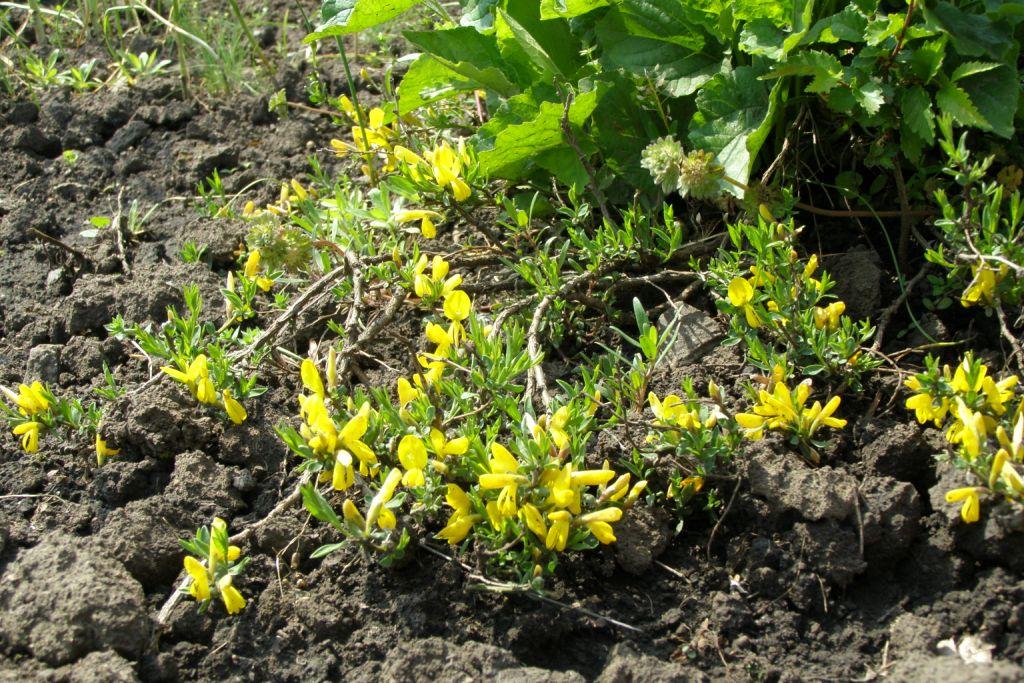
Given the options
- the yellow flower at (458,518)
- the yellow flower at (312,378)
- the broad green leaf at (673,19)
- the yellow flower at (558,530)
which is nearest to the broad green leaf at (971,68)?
the broad green leaf at (673,19)

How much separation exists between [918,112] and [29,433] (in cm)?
229

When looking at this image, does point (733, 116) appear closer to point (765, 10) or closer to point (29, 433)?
point (765, 10)

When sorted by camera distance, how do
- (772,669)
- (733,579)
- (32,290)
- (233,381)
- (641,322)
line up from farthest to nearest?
(32,290) < (233,381) < (641,322) < (733,579) < (772,669)

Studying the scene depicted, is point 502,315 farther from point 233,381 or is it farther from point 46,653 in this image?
point 46,653

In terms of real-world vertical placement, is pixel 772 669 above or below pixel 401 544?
below

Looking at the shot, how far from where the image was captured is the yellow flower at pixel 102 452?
2533 millimetres

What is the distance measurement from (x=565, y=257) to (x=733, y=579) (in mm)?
989

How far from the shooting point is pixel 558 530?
202 centimetres

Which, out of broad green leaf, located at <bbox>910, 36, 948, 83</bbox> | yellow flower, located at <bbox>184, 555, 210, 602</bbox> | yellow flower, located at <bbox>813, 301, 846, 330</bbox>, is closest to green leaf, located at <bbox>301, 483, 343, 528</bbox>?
yellow flower, located at <bbox>184, 555, 210, 602</bbox>

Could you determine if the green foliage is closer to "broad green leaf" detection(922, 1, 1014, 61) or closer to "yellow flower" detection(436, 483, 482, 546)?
"broad green leaf" detection(922, 1, 1014, 61)

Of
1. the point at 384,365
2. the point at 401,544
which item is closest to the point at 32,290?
the point at 384,365

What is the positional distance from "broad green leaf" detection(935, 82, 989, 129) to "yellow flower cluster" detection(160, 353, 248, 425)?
1844 millimetres

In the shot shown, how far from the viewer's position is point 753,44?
2.61 metres

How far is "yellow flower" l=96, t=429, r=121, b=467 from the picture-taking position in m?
2.53
